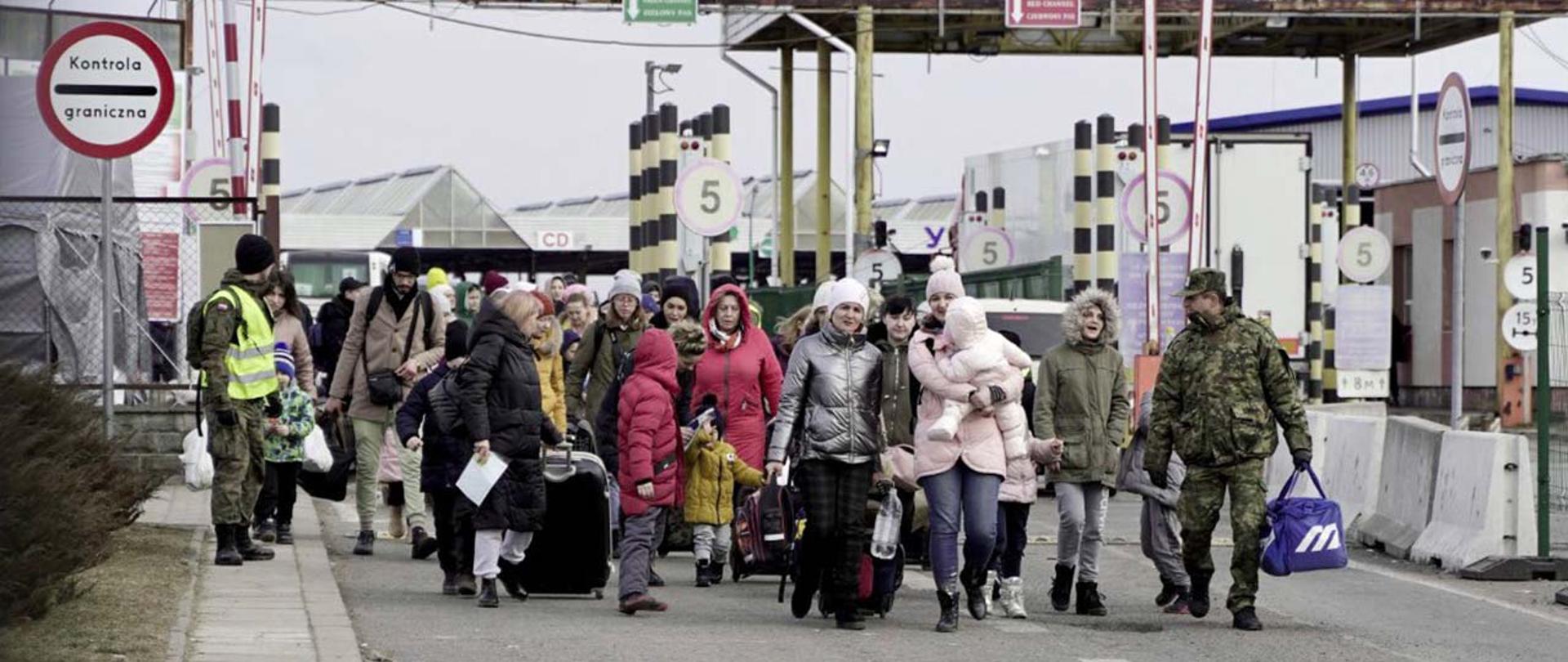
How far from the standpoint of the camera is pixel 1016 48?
142 feet

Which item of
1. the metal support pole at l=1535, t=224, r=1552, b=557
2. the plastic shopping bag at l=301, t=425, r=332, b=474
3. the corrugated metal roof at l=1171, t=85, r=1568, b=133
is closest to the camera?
the plastic shopping bag at l=301, t=425, r=332, b=474

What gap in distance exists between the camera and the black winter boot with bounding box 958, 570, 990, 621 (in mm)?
13078

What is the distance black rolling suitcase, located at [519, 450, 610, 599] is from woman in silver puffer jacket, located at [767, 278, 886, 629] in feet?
4.63

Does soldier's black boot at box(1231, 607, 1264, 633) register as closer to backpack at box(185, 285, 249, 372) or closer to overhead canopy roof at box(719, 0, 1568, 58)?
backpack at box(185, 285, 249, 372)

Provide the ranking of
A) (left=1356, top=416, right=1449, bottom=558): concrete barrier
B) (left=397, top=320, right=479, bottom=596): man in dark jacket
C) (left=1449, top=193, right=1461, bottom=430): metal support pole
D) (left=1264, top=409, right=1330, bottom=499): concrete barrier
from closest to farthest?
(left=397, top=320, right=479, bottom=596): man in dark jacket → (left=1356, top=416, right=1449, bottom=558): concrete barrier → (left=1449, top=193, right=1461, bottom=430): metal support pole → (left=1264, top=409, right=1330, bottom=499): concrete barrier

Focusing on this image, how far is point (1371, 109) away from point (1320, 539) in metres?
65.5

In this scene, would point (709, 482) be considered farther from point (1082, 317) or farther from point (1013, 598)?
point (1082, 317)

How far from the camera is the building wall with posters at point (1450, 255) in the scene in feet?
142

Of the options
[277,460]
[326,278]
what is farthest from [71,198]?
[326,278]

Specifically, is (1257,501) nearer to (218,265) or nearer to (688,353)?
(688,353)

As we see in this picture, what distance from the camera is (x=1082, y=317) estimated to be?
13.7 meters

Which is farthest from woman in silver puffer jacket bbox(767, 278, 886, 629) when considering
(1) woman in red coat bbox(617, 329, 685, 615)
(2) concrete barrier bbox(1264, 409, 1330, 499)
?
(2) concrete barrier bbox(1264, 409, 1330, 499)

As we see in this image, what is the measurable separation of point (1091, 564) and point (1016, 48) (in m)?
30.3

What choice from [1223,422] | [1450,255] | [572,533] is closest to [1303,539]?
[1223,422]
